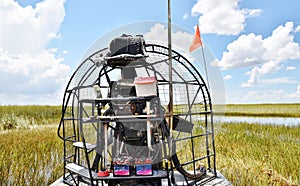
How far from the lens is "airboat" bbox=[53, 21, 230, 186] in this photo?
2.58m

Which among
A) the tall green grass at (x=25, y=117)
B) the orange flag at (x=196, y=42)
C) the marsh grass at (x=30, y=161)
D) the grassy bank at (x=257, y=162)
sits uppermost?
the orange flag at (x=196, y=42)

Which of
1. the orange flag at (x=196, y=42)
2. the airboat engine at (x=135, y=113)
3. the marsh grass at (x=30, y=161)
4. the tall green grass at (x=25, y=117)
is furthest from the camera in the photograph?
the tall green grass at (x=25, y=117)

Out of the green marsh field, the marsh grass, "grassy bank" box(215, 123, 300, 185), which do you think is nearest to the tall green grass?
the green marsh field

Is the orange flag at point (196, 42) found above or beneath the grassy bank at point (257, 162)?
above

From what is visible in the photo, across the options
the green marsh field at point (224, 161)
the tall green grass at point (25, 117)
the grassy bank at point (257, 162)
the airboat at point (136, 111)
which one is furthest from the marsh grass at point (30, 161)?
the tall green grass at point (25, 117)

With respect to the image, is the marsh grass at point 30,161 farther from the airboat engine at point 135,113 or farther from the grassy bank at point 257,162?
the grassy bank at point 257,162

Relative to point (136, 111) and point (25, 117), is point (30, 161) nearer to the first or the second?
point (136, 111)

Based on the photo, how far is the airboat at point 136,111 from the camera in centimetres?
258

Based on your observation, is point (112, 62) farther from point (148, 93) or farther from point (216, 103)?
point (216, 103)

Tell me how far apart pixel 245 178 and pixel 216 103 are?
4.98 feet

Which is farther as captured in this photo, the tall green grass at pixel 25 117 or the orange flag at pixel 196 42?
the tall green grass at pixel 25 117

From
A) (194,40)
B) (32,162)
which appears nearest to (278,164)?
(194,40)

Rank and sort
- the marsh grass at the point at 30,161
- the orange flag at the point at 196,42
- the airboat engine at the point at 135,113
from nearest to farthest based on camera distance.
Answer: the airboat engine at the point at 135,113
the orange flag at the point at 196,42
the marsh grass at the point at 30,161

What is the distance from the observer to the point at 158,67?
3555 millimetres
